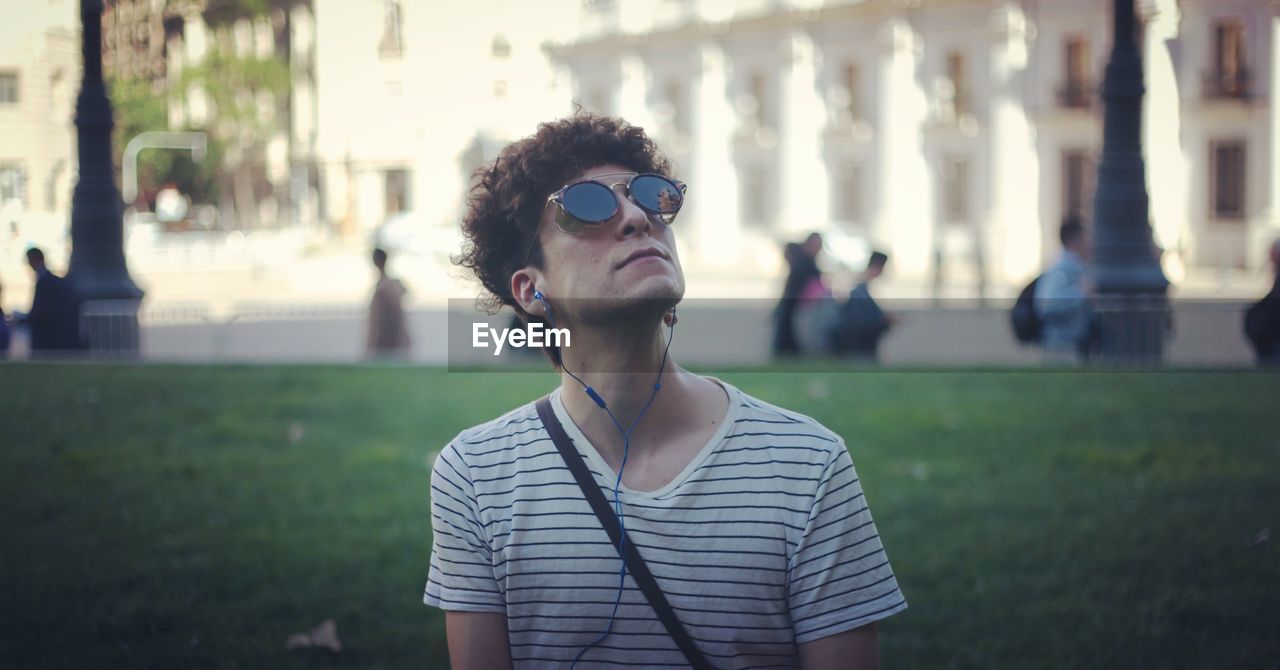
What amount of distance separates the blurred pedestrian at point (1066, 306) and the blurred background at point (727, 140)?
3.15 meters

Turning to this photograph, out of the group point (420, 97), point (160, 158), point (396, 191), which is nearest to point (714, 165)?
point (396, 191)

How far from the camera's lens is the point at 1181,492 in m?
6.62

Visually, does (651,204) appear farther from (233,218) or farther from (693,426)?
(233,218)

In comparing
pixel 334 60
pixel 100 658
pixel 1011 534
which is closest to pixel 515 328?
pixel 100 658

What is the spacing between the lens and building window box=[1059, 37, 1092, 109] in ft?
113

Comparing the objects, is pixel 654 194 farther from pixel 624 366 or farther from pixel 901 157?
pixel 901 157

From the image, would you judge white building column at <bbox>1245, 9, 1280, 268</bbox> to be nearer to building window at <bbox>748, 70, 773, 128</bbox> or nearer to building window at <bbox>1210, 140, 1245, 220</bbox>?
building window at <bbox>1210, 140, 1245, 220</bbox>

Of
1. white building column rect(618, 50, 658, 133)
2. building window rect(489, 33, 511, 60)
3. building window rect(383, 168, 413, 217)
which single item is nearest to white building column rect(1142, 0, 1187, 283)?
white building column rect(618, 50, 658, 133)

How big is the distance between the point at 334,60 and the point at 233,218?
2281cm

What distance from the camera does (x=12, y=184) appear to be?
5.66 metres

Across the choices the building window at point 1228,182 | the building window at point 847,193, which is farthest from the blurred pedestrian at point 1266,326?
the building window at point 847,193

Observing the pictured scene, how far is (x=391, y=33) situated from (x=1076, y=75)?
71.2 feet

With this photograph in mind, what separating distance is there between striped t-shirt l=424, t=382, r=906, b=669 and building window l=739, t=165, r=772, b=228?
40607 millimetres

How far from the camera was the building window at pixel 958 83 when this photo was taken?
122 feet
